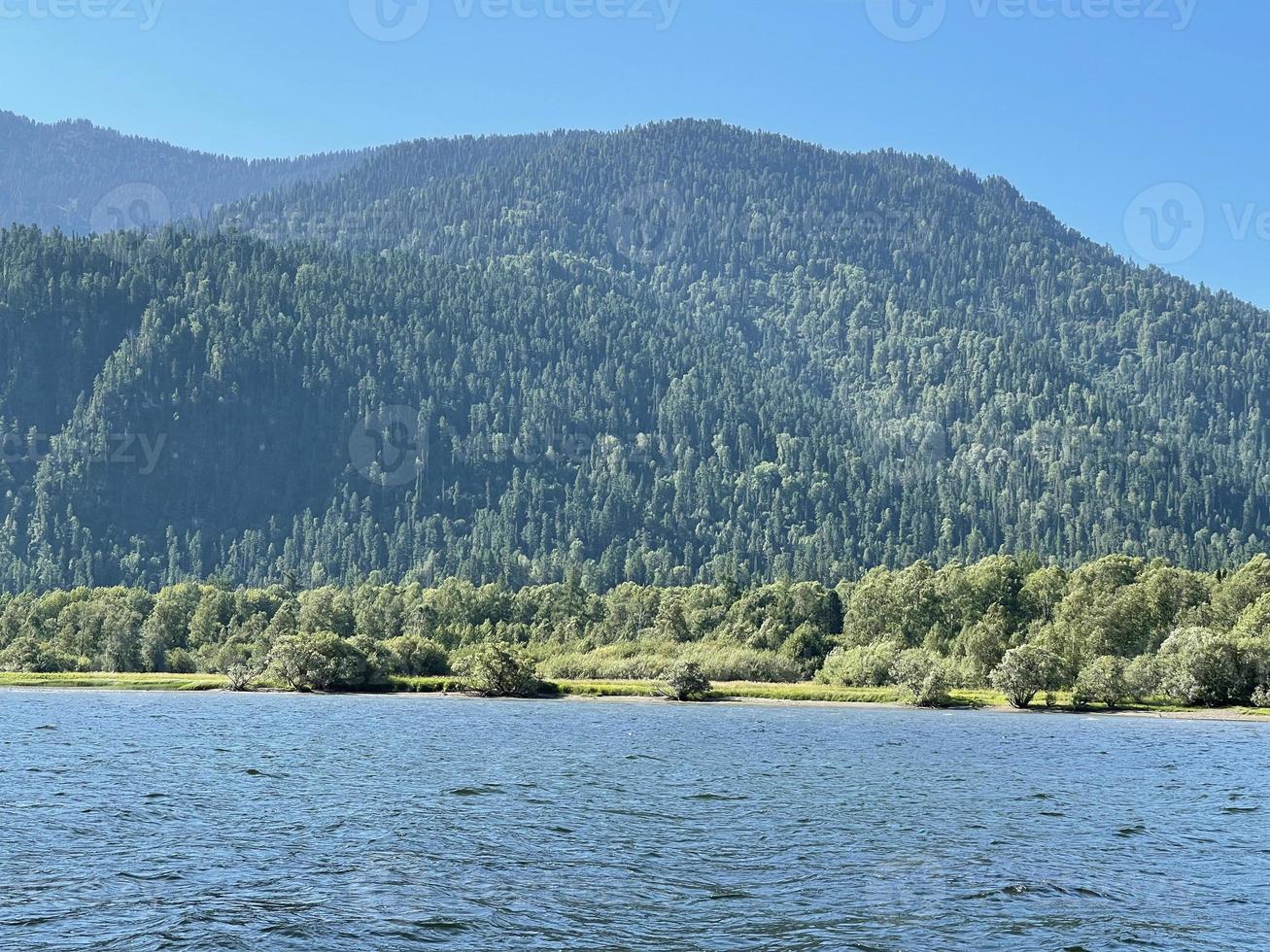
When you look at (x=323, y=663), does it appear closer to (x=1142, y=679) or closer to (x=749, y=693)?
(x=749, y=693)

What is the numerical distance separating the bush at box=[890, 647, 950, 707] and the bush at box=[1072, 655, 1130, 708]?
1595 centimetres

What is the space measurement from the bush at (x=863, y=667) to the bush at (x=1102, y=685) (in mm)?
29985

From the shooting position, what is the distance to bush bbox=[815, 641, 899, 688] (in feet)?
620

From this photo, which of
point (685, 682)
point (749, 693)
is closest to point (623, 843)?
point (685, 682)

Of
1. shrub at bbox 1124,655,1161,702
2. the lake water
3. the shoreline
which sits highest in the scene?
shrub at bbox 1124,655,1161,702

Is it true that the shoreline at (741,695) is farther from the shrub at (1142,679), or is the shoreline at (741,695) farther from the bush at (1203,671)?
the shrub at (1142,679)

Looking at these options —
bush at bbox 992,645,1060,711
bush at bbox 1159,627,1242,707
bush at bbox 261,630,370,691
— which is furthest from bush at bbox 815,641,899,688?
bush at bbox 261,630,370,691

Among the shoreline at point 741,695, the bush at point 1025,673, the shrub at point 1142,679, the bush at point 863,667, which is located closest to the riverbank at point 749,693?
the shoreline at point 741,695

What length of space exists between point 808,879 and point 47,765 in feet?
177

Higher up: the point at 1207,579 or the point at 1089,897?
the point at 1207,579

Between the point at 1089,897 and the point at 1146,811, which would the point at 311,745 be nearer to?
the point at 1146,811

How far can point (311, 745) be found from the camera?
97.2 m

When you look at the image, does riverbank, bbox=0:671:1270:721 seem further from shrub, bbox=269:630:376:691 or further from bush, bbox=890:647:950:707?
shrub, bbox=269:630:376:691

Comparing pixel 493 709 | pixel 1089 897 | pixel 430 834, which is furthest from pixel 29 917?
pixel 493 709
